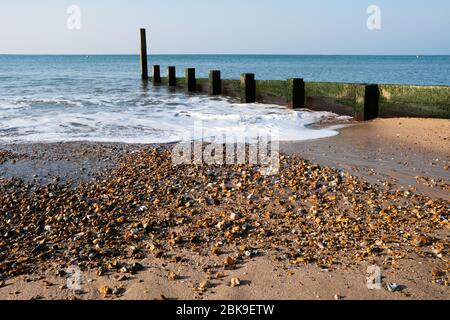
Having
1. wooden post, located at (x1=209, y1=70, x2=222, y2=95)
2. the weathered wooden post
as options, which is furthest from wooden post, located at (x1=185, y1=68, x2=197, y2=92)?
the weathered wooden post

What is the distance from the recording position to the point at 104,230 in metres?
4.16

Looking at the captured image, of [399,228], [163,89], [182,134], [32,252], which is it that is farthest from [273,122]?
[163,89]

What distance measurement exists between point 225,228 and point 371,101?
7.49 metres

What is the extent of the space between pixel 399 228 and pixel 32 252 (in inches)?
131

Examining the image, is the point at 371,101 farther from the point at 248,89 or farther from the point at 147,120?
the point at 147,120

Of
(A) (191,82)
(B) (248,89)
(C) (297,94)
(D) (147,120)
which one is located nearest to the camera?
(D) (147,120)

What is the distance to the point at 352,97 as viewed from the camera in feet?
35.6

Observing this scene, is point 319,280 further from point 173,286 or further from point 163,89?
point 163,89

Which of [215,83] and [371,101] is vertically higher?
[215,83]

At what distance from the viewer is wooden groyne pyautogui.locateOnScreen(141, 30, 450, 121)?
30.7 feet

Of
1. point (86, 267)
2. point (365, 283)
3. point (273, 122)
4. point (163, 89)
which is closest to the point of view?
point (365, 283)

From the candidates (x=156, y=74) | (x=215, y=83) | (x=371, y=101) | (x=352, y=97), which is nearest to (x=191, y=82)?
(x=215, y=83)

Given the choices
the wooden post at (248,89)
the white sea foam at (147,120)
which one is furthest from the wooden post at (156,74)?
the wooden post at (248,89)
